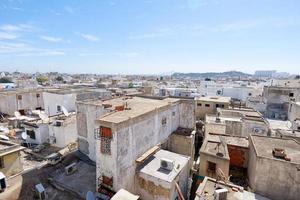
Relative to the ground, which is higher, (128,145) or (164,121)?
(164,121)

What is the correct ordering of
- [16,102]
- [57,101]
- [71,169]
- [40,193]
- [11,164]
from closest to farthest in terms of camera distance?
[40,193] → [11,164] → [71,169] → [57,101] → [16,102]

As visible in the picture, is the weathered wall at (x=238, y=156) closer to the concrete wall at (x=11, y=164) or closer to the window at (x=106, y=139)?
the window at (x=106, y=139)

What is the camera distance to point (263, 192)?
1309 centimetres

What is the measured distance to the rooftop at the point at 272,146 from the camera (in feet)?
44.7

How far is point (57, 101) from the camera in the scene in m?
31.8

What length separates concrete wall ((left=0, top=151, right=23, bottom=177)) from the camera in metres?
16.3

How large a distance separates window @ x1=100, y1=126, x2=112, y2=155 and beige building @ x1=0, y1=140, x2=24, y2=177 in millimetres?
9903

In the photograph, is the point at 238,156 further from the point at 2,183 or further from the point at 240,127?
the point at 2,183

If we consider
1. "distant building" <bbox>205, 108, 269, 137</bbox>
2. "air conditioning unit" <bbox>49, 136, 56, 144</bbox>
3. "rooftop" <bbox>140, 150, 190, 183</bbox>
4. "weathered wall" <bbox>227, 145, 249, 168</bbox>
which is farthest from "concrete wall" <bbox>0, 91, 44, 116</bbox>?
"weathered wall" <bbox>227, 145, 249, 168</bbox>

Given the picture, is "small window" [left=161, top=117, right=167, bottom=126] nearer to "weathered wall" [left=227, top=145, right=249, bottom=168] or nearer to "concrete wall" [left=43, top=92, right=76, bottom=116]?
"weathered wall" [left=227, top=145, right=249, bottom=168]

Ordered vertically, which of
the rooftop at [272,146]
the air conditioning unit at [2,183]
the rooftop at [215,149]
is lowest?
the air conditioning unit at [2,183]

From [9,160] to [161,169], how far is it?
13264 millimetres

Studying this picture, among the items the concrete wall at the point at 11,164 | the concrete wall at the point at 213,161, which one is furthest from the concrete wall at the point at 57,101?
the concrete wall at the point at 213,161

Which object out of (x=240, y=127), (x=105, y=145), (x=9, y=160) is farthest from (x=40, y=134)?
(x=240, y=127)
